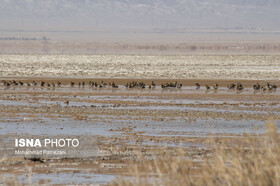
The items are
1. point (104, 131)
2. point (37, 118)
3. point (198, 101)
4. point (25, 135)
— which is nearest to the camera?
point (25, 135)

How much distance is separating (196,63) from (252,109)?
107 feet

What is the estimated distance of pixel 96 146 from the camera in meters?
13.8

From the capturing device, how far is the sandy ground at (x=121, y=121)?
457 inches

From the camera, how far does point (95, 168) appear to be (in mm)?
11562

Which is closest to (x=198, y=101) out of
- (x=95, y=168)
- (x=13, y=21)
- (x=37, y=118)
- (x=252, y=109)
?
(x=252, y=109)

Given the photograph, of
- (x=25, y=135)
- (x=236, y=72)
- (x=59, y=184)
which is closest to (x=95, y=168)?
(x=59, y=184)

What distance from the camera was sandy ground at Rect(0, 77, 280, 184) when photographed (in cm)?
1161

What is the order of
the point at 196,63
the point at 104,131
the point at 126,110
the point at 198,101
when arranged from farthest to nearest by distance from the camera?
1. the point at 196,63
2. the point at 198,101
3. the point at 126,110
4. the point at 104,131

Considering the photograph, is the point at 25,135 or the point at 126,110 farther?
the point at 126,110

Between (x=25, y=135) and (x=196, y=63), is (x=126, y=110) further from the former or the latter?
(x=196, y=63)

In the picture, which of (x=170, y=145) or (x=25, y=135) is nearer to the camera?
(x=170, y=145)

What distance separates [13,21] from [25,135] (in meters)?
189

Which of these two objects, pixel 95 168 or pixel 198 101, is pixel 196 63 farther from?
pixel 95 168

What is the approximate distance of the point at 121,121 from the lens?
18.8m
